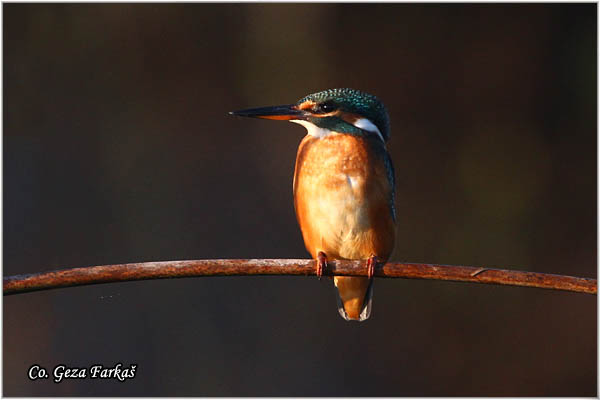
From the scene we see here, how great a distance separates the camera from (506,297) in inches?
114

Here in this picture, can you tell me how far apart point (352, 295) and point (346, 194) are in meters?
0.29

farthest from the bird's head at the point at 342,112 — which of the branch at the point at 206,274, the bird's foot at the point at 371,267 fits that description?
the branch at the point at 206,274

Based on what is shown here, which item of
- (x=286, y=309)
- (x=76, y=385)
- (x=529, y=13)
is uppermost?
(x=529, y=13)

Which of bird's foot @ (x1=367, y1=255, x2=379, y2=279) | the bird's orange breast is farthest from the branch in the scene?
the bird's orange breast

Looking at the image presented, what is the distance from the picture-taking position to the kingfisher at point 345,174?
1.35 meters

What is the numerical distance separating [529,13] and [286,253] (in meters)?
1.46

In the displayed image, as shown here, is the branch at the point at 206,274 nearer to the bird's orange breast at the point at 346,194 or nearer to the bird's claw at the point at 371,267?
the bird's claw at the point at 371,267

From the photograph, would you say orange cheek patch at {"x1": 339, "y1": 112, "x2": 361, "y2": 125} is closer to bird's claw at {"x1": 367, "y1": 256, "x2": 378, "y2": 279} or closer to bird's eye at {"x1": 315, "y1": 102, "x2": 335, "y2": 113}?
bird's eye at {"x1": 315, "y1": 102, "x2": 335, "y2": 113}

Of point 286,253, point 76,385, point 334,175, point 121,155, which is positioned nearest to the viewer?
point 334,175

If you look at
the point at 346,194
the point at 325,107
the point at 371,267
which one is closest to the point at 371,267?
the point at 371,267

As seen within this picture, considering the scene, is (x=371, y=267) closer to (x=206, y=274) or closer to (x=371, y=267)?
(x=371, y=267)

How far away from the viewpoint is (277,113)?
1.29 meters

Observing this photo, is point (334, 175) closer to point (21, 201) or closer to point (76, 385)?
point (76, 385)

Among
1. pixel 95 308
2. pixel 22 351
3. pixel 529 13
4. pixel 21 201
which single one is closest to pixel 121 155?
pixel 21 201
